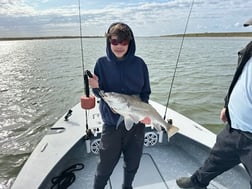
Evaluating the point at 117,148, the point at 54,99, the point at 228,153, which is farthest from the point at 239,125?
the point at 54,99

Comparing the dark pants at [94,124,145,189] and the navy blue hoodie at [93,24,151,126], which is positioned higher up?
the navy blue hoodie at [93,24,151,126]

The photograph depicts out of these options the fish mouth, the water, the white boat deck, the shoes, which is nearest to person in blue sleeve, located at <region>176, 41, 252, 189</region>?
the shoes

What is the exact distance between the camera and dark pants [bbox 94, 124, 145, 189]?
192 centimetres

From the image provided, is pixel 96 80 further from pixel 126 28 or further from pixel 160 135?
pixel 160 135

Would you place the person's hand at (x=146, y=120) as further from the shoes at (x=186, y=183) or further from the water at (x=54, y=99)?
the water at (x=54, y=99)

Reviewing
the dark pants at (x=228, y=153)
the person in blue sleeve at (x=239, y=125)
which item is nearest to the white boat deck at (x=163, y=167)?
the dark pants at (x=228, y=153)

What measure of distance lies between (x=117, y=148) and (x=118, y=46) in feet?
2.84

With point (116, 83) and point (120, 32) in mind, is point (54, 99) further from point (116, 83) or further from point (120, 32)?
point (120, 32)

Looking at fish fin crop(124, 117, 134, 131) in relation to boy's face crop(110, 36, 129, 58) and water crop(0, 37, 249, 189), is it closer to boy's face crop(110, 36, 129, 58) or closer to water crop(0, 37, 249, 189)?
boy's face crop(110, 36, 129, 58)

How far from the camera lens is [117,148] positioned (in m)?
1.95

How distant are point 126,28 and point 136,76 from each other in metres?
0.41

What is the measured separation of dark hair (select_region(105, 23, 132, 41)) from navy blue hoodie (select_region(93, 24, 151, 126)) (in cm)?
10

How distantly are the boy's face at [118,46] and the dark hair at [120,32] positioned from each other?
0.03 m

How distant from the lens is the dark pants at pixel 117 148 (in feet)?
6.31
